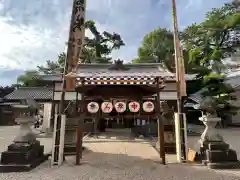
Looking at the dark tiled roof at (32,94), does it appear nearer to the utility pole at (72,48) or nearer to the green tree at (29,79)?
the green tree at (29,79)

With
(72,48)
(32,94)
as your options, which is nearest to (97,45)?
(32,94)

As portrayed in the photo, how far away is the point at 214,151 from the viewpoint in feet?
20.1

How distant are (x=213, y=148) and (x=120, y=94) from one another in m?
3.24

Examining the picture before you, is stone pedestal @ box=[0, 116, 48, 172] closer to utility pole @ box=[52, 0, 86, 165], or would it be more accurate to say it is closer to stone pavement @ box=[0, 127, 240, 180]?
stone pavement @ box=[0, 127, 240, 180]

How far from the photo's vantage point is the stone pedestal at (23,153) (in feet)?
19.0

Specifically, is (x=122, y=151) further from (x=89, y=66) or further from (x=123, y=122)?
(x=123, y=122)

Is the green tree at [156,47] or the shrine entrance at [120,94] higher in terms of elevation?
the green tree at [156,47]

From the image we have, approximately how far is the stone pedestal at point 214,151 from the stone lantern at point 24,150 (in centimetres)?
488

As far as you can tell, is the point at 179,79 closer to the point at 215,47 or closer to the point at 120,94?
the point at 120,94

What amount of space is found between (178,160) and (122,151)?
8.33ft

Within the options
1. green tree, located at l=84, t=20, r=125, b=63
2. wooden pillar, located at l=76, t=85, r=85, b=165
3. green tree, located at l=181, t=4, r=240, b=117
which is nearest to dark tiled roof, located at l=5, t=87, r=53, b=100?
green tree, located at l=84, t=20, r=125, b=63

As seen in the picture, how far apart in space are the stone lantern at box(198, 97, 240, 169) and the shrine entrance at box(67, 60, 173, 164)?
1.28 m

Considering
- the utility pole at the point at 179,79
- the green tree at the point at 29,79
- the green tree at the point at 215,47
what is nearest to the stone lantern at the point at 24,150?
the utility pole at the point at 179,79

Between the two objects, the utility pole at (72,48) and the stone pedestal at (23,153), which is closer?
the stone pedestal at (23,153)
